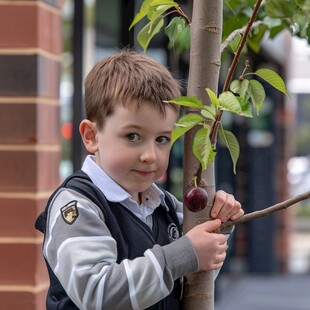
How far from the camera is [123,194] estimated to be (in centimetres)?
224

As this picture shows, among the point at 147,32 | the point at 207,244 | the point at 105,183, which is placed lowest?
the point at 207,244

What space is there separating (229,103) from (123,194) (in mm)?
445

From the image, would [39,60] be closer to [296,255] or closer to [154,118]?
[154,118]

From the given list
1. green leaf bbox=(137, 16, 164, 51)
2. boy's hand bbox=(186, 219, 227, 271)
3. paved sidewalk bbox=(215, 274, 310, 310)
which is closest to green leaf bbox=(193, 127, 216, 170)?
boy's hand bbox=(186, 219, 227, 271)

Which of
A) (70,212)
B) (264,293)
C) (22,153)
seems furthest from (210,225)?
(264,293)

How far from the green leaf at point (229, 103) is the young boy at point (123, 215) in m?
0.29

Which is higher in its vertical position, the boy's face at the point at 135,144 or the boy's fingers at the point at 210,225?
the boy's face at the point at 135,144

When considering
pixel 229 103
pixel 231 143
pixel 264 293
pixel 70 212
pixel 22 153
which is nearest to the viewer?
pixel 229 103

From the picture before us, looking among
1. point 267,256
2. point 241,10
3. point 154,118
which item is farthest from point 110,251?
point 267,256

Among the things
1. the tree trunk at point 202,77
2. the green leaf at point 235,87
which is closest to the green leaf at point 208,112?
the green leaf at point 235,87

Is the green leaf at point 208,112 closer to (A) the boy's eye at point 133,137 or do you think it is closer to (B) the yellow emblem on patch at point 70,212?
(A) the boy's eye at point 133,137

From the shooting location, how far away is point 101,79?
2.25 m

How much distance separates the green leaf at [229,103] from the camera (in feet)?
6.20

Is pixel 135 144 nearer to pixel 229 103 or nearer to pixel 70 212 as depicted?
pixel 70 212
